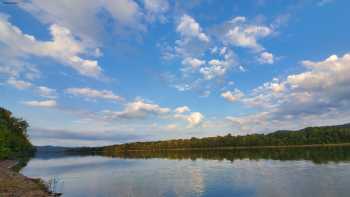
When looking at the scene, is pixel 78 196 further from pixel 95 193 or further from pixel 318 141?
pixel 318 141

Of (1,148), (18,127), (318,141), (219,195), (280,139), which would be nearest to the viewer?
(219,195)

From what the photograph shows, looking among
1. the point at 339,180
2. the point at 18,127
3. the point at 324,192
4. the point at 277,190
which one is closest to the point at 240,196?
the point at 277,190

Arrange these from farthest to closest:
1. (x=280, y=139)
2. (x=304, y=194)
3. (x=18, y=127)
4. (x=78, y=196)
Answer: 1. (x=280, y=139)
2. (x=18, y=127)
3. (x=78, y=196)
4. (x=304, y=194)

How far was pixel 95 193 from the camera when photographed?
38.9 m

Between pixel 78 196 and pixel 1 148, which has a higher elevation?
pixel 1 148

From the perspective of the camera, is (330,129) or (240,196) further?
(330,129)

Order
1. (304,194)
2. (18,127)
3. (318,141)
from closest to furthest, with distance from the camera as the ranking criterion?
1. (304,194)
2. (18,127)
3. (318,141)

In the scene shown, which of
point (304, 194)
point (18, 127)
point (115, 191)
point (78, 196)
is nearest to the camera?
point (304, 194)

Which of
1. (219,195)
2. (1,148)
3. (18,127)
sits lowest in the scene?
(219,195)

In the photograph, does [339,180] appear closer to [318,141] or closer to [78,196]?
[78,196]

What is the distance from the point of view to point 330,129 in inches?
7283

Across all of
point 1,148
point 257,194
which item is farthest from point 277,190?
point 1,148

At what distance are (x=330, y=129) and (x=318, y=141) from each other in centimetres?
1275

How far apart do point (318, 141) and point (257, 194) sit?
16677 centimetres
